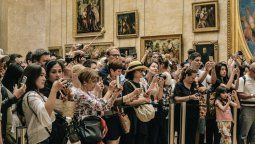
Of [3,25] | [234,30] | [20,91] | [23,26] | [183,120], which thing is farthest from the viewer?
[23,26]

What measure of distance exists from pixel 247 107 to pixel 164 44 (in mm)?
8028

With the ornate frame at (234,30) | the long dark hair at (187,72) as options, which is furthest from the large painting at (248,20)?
the long dark hair at (187,72)

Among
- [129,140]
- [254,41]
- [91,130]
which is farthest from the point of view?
[254,41]

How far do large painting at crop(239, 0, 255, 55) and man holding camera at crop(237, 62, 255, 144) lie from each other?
5601 mm

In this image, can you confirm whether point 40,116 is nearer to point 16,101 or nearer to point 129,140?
point 16,101

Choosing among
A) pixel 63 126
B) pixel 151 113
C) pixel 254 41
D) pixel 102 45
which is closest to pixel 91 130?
pixel 63 126

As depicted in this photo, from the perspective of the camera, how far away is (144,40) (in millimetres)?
20453

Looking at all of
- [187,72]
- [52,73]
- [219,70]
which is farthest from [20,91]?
[219,70]

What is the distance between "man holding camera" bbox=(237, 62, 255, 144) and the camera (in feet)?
39.2

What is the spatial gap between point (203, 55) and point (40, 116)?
13.0 metres

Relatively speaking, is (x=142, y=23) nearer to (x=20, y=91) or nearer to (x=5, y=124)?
(x=5, y=124)

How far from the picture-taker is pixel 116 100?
8312 mm

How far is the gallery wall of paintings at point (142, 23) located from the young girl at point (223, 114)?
6855mm

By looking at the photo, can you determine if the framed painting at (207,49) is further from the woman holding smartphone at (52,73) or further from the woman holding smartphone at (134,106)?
the woman holding smartphone at (52,73)
